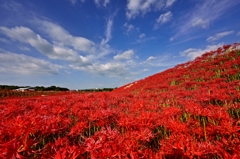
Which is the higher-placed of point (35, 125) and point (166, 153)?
point (35, 125)

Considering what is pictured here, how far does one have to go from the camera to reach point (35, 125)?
1.65 meters

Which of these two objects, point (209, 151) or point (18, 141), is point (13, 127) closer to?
point (18, 141)

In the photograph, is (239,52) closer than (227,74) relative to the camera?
No

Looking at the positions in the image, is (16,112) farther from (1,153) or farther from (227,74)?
(227,74)

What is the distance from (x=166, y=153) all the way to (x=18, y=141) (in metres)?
1.53

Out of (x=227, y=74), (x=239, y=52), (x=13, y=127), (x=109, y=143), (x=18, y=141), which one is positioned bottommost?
(x=109, y=143)

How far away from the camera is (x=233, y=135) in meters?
1.83

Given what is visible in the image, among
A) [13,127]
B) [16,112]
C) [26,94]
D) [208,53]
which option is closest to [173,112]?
[13,127]

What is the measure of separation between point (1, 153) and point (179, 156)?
5.61ft

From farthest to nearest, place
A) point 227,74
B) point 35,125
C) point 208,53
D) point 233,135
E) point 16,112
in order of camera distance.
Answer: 1. point 208,53
2. point 227,74
3. point 16,112
4. point 233,135
5. point 35,125

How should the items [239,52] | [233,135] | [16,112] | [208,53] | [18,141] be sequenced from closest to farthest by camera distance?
1. [18,141]
2. [233,135]
3. [16,112]
4. [239,52]
5. [208,53]

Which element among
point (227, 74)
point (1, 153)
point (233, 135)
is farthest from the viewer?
point (227, 74)

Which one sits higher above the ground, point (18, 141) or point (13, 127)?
point (13, 127)

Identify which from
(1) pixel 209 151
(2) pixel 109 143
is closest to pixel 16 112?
(2) pixel 109 143
